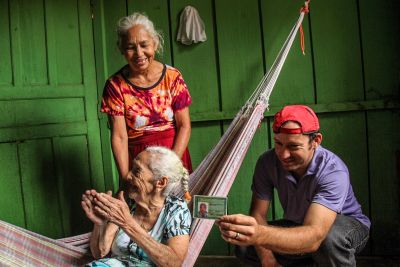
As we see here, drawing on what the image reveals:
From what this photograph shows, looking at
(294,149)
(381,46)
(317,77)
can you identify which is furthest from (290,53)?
(294,149)

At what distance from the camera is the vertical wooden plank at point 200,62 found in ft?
7.98

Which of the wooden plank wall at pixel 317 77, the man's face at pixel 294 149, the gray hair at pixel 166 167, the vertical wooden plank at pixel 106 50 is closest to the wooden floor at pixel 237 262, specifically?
the wooden plank wall at pixel 317 77

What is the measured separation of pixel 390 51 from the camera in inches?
87.3

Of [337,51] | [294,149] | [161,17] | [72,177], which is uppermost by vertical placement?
[161,17]

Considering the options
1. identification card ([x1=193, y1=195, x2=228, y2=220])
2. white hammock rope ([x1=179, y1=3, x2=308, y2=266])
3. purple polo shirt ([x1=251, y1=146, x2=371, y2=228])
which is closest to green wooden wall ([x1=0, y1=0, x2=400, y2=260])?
white hammock rope ([x1=179, y1=3, x2=308, y2=266])

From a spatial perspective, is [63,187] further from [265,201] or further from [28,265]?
[265,201]

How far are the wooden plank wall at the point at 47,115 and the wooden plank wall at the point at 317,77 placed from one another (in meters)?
0.32

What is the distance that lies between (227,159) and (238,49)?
92cm

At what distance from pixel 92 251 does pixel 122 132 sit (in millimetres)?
602

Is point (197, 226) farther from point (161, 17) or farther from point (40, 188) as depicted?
point (161, 17)

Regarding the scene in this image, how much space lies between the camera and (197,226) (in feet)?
4.58

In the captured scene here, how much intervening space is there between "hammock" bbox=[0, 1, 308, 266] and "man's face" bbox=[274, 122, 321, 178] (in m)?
0.21

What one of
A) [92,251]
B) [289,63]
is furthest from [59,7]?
[92,251]

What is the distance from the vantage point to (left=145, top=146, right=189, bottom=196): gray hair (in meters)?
1.40
